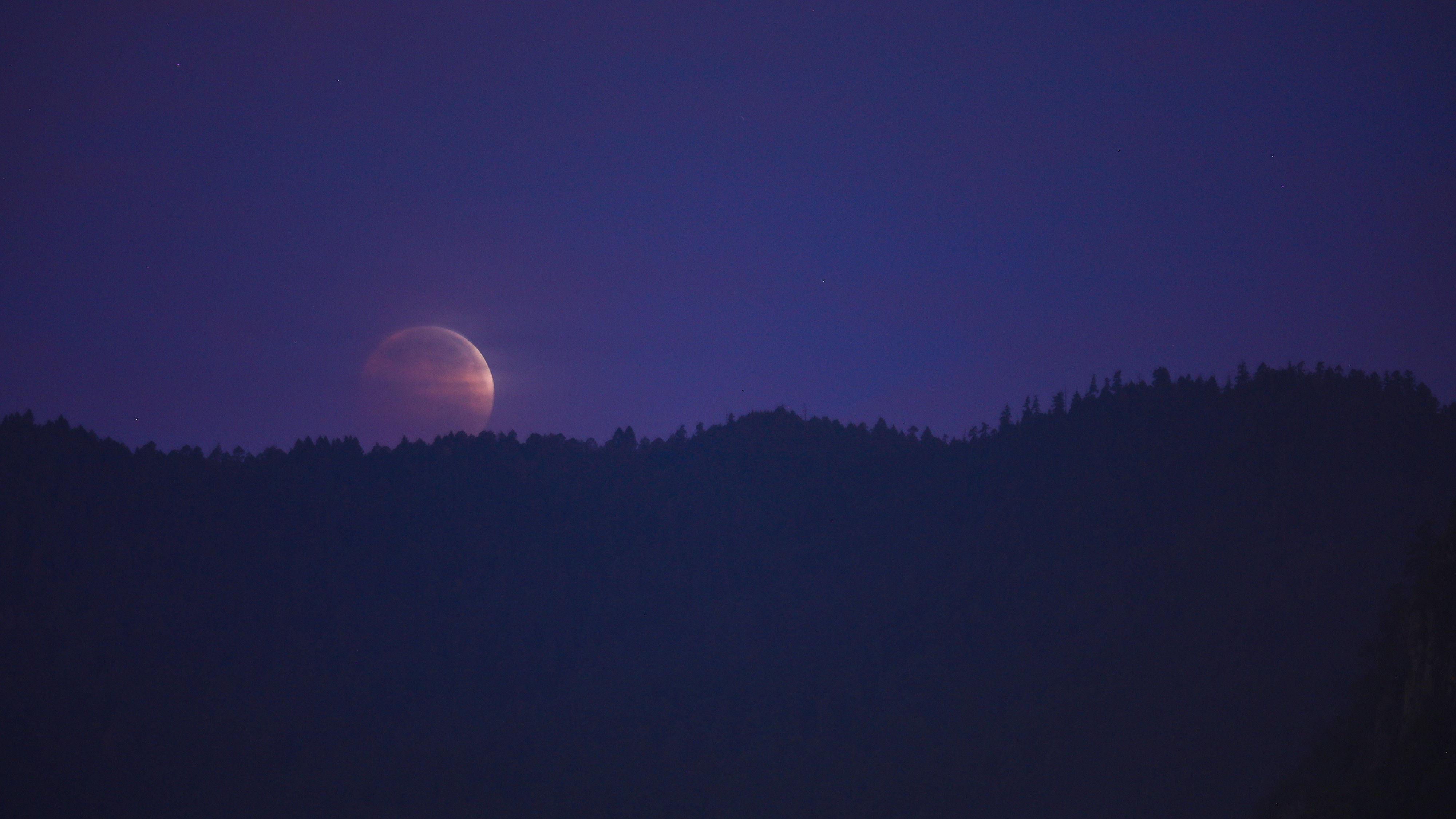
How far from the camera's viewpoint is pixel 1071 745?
4710 inches

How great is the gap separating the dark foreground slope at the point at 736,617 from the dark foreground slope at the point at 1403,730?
38.1 metres

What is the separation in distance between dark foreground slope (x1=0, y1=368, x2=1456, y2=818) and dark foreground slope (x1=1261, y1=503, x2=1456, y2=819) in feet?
125

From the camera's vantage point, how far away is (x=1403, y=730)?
152 feet

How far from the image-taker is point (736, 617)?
534 ft

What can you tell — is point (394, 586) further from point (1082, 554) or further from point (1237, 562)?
point (1237, 562)

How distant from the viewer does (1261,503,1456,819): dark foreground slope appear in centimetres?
3988

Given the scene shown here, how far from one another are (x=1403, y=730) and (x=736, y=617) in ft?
402

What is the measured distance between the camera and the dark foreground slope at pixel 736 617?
123125mm

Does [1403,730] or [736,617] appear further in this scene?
[736,617]

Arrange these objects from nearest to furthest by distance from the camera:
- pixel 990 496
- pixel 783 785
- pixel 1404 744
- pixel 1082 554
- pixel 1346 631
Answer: pixel 1404 744 → pixel 1346 631 → pixel 783 785 → pixel 1082 554 → pixel 990 496

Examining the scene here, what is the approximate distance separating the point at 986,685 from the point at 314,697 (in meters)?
109

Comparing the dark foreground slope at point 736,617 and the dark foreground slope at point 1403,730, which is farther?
the dark foreground slope at point 736,617

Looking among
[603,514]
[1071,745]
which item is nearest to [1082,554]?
[1071,745]

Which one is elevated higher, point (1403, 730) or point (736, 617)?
point (736, 617)
